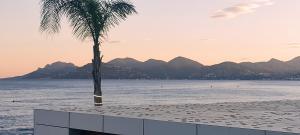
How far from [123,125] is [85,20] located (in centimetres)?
842

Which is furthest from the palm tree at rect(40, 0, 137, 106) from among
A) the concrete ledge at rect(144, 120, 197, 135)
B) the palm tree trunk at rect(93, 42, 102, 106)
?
the concrete ledge at rect(144, 120, 197, 135)

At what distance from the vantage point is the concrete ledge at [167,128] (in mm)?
10047

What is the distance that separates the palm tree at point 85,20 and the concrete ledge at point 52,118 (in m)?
5.64

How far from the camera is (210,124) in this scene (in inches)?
388

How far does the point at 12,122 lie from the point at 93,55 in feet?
92.1

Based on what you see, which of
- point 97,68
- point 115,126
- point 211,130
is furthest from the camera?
point 97,68

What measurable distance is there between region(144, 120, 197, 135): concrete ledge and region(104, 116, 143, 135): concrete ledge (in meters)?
0.21

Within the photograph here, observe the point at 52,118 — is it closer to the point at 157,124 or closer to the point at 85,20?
the point at 157,124

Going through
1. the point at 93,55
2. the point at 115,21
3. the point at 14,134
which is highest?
the point at 115,21

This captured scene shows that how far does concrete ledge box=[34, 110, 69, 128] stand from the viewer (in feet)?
41.7

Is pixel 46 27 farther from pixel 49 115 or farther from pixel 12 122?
pixel 12 122

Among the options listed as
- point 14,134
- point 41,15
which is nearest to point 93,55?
point 41,15

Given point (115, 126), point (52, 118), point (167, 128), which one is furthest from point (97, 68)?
point (167, 128)

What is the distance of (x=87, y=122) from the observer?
40.2 ft
